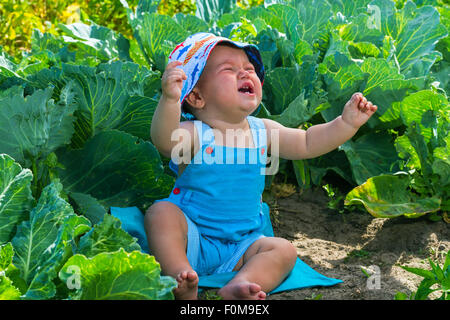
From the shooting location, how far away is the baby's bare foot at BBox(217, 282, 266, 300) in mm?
2124

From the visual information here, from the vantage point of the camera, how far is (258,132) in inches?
104

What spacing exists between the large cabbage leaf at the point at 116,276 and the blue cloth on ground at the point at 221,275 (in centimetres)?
56

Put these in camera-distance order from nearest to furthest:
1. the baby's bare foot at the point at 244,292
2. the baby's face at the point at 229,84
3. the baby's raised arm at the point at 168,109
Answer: the baby's bare foot at the point at 244,292 → the baby's raised arm at the point at 168,109 → the baby's face at the point at 229,84

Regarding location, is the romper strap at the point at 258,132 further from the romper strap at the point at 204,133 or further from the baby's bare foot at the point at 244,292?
the baby's bare foot at the point at 244,292

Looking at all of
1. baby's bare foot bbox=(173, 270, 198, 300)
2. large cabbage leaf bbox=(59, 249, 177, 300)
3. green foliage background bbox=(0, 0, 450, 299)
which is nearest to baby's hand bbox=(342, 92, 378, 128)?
green foliage background bbox=(0, 0, 450, 299)

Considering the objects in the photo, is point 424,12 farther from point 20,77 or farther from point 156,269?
point 156,269

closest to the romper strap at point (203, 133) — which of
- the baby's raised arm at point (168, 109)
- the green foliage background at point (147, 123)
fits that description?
the baby's raised arm at point (168, 109)

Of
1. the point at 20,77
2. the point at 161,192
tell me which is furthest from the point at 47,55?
the point at 161,192

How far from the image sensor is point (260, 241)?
250 centimetres

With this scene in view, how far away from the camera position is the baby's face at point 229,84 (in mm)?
2479

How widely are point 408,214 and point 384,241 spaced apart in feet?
0.58

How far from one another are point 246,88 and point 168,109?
0.40 meters

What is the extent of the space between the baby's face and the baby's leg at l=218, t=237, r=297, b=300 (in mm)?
556
